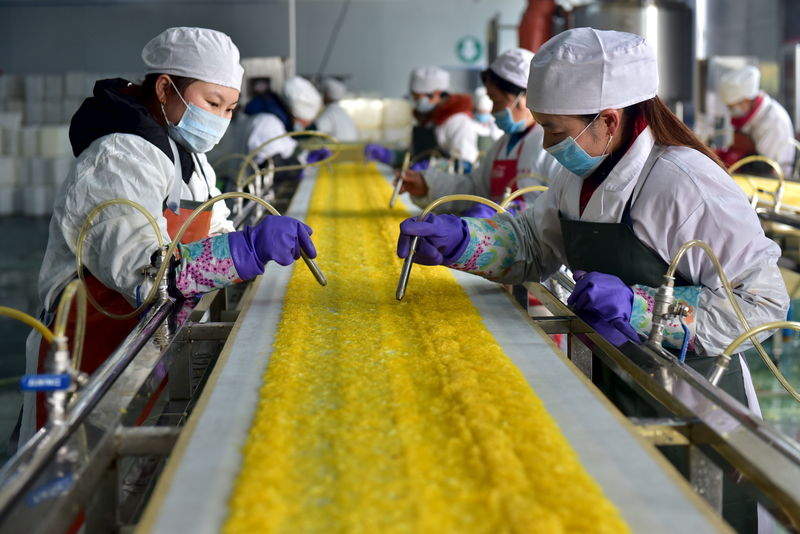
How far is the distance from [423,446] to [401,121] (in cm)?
846

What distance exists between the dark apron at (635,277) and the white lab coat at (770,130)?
522 cm

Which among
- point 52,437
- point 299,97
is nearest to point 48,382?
point 52,437

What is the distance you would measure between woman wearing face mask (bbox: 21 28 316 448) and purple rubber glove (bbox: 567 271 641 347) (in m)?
0.60

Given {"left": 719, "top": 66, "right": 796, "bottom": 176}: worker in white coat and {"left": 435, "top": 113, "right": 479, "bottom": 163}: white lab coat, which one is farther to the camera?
{"left": 719, "top": 66, "right": 796, "bottom": 176}: worker in white coat

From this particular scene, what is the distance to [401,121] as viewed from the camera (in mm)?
9242

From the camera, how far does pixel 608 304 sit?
1501 millimetres

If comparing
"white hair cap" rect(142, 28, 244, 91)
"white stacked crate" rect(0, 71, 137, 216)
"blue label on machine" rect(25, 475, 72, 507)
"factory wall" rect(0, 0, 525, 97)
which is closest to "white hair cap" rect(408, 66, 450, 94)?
"white stacked crate" rect(0, 71, 137, 216)

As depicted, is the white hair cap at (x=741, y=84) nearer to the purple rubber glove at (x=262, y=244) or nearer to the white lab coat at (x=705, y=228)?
the white lab coat at (x=705, y=228)

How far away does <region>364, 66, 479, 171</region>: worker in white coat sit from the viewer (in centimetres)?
533

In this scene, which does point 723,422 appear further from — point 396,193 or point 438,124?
point 438,124

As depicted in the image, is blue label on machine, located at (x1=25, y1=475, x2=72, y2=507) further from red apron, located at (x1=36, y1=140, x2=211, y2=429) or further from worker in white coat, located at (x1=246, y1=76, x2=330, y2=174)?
worker in white coat, located at (x1=246, y1=76, x2=330, y2=174)

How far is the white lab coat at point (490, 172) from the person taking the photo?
2963mm

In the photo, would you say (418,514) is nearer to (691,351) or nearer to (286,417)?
(286,417)

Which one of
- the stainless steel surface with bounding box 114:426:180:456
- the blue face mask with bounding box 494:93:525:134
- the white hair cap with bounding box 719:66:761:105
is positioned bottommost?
the stainless steel surface with bounding box 114:426:180:456
